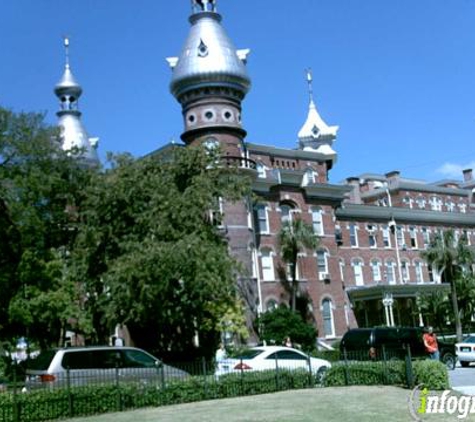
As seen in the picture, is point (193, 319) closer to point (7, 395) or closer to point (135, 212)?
point (135, 212)

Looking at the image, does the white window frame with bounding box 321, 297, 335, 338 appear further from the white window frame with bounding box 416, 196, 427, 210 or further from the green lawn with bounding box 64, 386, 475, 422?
the white window frame with bounding box 416, 196, 427, 210

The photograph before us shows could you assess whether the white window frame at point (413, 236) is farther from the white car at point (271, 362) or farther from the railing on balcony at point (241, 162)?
the white car at point (271, 362)

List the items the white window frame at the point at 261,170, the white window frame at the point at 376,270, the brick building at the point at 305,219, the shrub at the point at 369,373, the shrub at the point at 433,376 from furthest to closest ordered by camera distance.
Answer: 1. the white window frame at the point at 376,270
2. the white window frame at the point at 261,170
3. the brick building at the point at 305,219
4. the shrub at the point at 369,373
5. the shrub at the point at 433,376

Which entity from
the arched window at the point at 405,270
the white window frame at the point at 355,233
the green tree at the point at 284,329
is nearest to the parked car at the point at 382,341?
the green tree at the point at 284,329

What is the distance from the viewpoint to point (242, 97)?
4569 centimetres

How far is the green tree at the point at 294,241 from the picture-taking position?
148 ft

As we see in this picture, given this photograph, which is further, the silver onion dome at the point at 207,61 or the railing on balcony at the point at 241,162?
the silver onion dome at the point at 207,61

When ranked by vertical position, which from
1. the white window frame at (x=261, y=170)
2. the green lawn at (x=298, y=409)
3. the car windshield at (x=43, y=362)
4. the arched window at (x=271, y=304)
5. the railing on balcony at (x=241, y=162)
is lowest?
the green lawn at (x=298, y=409)

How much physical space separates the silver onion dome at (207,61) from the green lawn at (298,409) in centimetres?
2760

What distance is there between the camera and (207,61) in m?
44.1

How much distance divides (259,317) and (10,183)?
58.8 feet

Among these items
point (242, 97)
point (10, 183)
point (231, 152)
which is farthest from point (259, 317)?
point (10, 183)

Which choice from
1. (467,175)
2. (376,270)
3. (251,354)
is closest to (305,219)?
(376,270)

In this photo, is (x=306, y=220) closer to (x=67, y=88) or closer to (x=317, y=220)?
(x=317, y=220)
